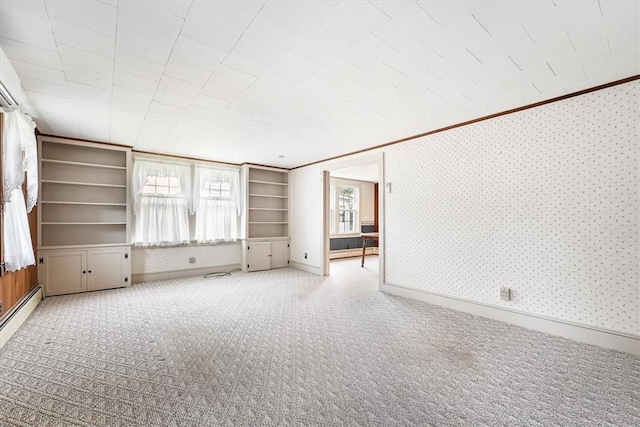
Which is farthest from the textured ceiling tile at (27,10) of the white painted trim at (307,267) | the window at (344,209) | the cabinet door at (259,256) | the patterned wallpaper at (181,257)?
the window at (344,209)

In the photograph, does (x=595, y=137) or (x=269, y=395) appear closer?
(x=269, y=395)

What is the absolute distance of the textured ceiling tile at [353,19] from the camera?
1.53 metres

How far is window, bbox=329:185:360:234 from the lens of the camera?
7.96m

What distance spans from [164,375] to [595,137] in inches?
164

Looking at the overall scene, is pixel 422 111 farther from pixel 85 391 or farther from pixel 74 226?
pixel 74 226

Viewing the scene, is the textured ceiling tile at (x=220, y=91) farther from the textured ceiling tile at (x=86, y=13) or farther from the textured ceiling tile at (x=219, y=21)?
the textured ceiling tile at (x=86, y=13)

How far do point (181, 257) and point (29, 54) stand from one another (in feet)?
12.7

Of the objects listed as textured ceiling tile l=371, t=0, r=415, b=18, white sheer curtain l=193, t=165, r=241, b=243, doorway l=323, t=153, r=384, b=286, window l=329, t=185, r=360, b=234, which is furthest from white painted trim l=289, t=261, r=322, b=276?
textured ceiling tile l=371, t=0, r=415, b=18

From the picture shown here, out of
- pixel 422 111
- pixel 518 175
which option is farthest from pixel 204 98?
pixel 518 175

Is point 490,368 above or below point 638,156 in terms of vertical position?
below

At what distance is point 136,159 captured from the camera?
4758mm

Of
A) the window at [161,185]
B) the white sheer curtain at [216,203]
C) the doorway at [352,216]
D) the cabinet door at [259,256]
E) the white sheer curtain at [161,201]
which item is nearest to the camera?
the white sheer curtain at [161,201]

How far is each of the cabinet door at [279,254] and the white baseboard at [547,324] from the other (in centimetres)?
338

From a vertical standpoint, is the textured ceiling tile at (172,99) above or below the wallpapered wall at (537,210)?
above
